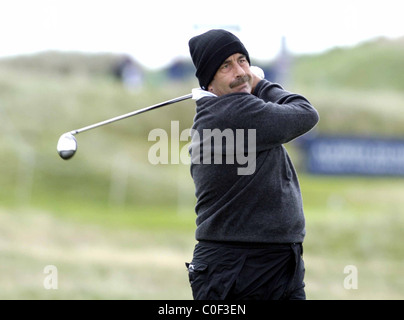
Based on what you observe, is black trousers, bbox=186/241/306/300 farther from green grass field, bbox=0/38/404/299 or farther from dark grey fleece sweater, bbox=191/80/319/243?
green grass field, bbox=0/38/404/299

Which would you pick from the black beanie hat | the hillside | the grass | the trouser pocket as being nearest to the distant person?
the hillside

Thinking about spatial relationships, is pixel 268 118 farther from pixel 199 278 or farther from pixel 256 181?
pixel 199 278

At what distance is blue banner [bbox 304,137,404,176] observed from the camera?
2280cm

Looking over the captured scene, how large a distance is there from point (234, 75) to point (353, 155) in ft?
66.6

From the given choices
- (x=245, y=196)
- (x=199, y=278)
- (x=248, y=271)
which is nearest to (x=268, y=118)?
(x=245, y=196)

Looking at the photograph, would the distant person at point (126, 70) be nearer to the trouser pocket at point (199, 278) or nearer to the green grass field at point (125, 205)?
the green grass field at point (125, 205)

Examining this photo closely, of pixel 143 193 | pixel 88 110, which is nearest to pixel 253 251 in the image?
pixel 143 193

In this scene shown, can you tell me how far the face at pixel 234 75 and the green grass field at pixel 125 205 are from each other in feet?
17.3

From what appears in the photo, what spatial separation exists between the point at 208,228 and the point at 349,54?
75062 mm

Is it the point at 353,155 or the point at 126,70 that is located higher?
the point at 126,70

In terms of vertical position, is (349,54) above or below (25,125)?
above

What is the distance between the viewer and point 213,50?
153 inches

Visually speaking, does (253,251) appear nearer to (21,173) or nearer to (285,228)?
(285,228)

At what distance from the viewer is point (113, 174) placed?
26.1 m
